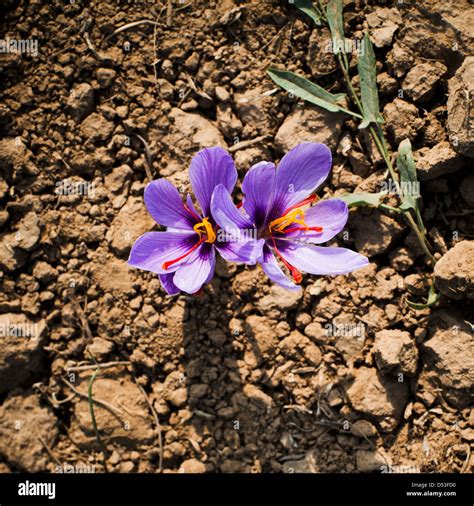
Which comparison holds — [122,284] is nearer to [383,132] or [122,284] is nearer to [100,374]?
[100,374]

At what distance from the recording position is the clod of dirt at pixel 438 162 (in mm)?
2350

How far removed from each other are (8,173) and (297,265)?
1549 mm

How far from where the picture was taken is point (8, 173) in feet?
8.64

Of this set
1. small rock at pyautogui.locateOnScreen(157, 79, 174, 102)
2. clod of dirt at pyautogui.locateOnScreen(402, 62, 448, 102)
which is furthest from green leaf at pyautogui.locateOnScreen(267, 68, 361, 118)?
small rock at pyautogui.locateOnScreen(157, 79, 174, 102)

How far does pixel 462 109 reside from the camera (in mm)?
2295

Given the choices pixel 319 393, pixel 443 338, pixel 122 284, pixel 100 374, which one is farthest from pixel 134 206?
pixel 443 338

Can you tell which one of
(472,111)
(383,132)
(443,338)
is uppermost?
(472,111)

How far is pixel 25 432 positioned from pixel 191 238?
52.6 inches

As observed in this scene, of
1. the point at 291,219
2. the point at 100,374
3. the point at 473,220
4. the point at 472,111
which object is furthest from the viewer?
the point at 100,374

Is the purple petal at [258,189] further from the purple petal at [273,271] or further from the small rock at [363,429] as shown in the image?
the small rock at [363,429]

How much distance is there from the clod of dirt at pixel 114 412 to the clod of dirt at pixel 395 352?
113 cm

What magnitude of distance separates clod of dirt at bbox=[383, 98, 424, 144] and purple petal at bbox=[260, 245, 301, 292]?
0.91m

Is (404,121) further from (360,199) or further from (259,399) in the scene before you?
(259,399)

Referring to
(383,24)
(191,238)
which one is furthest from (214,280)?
(383,24)
